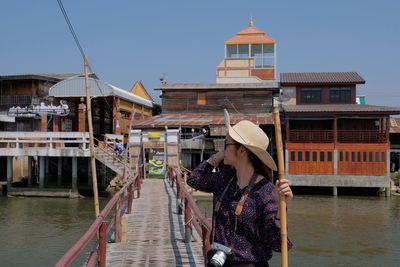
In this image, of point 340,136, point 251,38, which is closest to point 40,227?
point 340,136

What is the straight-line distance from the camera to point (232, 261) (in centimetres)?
339

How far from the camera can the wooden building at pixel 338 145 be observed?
33.3 m

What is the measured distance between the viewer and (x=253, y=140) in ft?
11.4

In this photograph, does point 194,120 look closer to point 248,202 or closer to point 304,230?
point 304,230

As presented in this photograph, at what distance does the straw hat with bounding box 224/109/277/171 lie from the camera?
3451 millimetres

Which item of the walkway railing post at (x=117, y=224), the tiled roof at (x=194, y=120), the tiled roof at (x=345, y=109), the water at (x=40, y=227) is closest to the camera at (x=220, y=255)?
the walkway railing post at (x=117, y=224)

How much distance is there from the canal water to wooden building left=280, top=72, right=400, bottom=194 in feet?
10.2

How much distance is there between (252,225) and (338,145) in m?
31.9

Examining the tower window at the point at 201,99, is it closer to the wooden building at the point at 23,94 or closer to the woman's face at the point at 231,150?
the wooden building at the point at 23,94

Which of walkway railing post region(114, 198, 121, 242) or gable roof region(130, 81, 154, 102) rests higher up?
gable roof region(130, 81, 154, 102)

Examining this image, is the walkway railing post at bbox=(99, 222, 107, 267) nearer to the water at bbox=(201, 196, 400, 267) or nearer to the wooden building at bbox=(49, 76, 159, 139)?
the water at bbox=(201, 196, 400, 267)

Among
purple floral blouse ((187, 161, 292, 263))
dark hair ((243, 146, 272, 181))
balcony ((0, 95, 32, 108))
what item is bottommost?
purple floral blouse ((187, 161, 292, 263))

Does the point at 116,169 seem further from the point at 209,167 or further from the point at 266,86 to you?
the point at 209,167

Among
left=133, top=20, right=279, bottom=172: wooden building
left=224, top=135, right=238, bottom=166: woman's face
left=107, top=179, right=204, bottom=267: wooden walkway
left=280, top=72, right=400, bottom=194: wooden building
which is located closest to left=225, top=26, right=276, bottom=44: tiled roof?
left=133, top=20, right=279, bottom=172: wooden building
